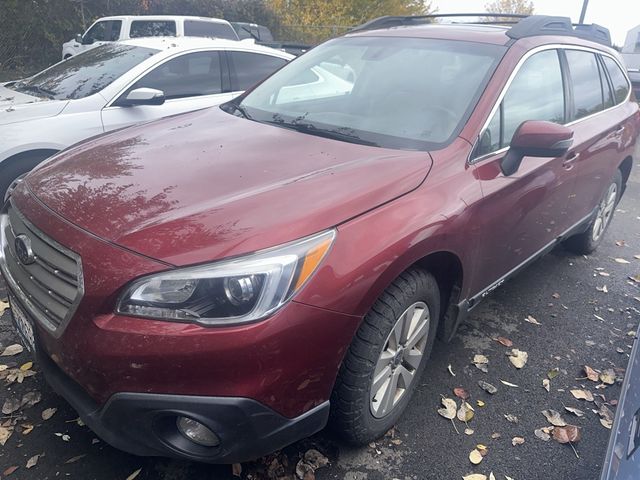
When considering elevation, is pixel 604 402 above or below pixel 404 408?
Answer: below

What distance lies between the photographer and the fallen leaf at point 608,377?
3051mm

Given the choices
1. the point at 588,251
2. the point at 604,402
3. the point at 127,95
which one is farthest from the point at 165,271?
the point at 588,251

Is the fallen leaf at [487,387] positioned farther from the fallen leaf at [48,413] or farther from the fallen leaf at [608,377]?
the fallen leaf at [48,413]

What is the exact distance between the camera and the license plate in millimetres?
2051

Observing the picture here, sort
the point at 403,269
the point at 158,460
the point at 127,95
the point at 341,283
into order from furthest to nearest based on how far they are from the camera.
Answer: the point at 127,95 < the point at 158,460 < the point at 403,269 < the point at 341,283

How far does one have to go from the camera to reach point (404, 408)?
8.43 ft

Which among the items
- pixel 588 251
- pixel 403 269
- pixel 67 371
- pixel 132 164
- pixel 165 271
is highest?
pixel 132 164

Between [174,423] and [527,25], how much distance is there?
9.50 feet

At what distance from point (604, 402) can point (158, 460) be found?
234 centimetres

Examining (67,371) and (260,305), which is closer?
(260,305)

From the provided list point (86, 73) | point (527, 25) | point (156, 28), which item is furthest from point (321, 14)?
point (527, 25)

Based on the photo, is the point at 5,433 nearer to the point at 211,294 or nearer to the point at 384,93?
the point at 211,294

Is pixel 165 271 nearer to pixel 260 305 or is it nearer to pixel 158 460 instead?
pixel 260 305

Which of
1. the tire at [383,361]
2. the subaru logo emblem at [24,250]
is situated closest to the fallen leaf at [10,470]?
the subaru logo emblem at [24,250]
